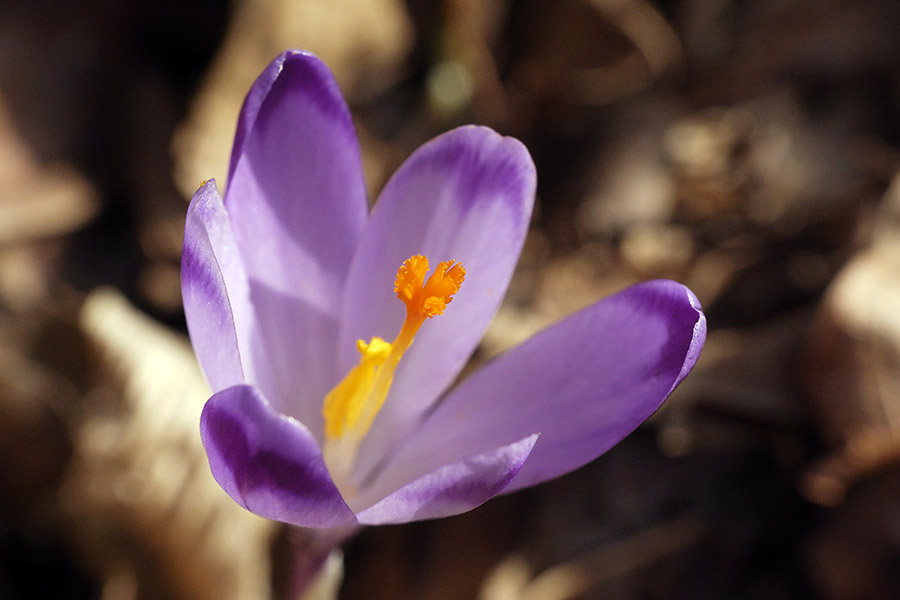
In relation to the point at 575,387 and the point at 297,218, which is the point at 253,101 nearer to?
the point at 297,218

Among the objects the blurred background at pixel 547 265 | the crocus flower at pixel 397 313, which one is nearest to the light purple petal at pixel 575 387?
the crocus flower at pixel 397 313

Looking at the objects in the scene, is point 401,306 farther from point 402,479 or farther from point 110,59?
point 110,59

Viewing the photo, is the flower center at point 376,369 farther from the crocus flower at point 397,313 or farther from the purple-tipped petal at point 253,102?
the purple-tipped petal at point 253,102

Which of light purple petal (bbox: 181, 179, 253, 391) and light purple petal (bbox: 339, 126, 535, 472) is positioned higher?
light purple petal (bbox: 181, 179, 253, 391)

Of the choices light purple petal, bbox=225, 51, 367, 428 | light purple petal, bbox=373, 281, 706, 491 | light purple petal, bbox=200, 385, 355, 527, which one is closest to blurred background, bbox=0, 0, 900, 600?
light purple petal, bbox=225, 51, 367, 428

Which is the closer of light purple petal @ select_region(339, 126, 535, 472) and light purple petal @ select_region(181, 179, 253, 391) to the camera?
light purple petal @ select_region(181, 179, 253, 391)

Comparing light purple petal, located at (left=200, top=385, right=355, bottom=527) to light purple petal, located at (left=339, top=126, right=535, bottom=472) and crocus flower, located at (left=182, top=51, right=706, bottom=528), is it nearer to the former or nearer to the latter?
crocus flower, located at (left=182, top=51, right=706, bottom=528)
